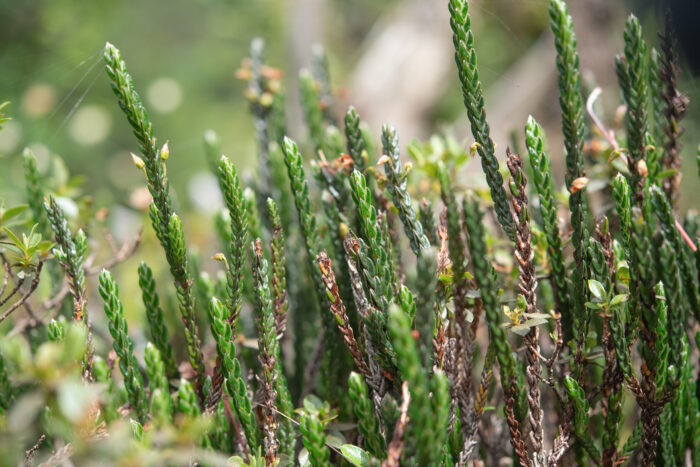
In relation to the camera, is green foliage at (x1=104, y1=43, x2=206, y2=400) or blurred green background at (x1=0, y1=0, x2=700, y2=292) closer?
green foliage at (x1=104, y1=43, x2=206, y2=400)

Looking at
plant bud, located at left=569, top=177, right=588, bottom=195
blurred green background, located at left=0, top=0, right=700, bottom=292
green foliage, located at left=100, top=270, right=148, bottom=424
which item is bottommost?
green foliage, located at left=100, top=270, right=148, bottom=424

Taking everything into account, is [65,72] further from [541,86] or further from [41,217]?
[541,86]

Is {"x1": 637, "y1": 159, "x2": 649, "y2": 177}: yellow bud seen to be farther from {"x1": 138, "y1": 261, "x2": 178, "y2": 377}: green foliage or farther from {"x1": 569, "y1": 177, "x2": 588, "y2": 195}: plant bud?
{"x1": 138, "y1": 261, "x2": 178, "y2": 377}: green foliage

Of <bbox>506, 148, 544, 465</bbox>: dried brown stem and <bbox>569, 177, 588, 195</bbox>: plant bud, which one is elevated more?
<bbox>569, 177, 588, 195</bbox>: plant bud

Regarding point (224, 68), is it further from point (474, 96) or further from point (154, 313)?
point (474, 96)

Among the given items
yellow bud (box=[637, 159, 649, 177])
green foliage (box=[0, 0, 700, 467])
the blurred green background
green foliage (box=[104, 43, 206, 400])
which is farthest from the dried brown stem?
the blurred green background

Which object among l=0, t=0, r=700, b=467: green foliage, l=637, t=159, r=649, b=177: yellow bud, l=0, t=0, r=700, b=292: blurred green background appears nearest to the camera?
l=0, t=0, r=700, b=467: green foliage

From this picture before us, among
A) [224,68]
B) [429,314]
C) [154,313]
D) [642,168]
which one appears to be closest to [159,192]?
[154,313]

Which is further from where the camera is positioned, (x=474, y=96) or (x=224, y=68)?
(x=224, y=68)

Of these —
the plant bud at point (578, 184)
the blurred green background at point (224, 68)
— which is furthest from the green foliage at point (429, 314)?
the blurred green background at point (224, 68)

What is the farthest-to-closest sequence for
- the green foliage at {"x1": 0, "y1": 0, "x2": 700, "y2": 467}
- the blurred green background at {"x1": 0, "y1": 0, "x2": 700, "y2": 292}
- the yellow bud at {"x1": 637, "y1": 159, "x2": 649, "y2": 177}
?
the blurred green background at {"x1": 0, "y1": 0, "x2": 700, "y2": 292} → the yellow bud at {"x1": 637, "y1": 159, "x2": 649, "y2": 177} → the green foliage at {"x1": 0, "y1": 0, "x2": 700, "y2": 467}

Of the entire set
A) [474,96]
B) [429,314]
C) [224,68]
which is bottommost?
[429,314]

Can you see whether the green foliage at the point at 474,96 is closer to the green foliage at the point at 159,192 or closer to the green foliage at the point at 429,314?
the green foliage at the point at 429,314

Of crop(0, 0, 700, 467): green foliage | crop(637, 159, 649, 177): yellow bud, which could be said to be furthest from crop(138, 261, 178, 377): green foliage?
crop(637, 159, 649, 177): yellow bud
